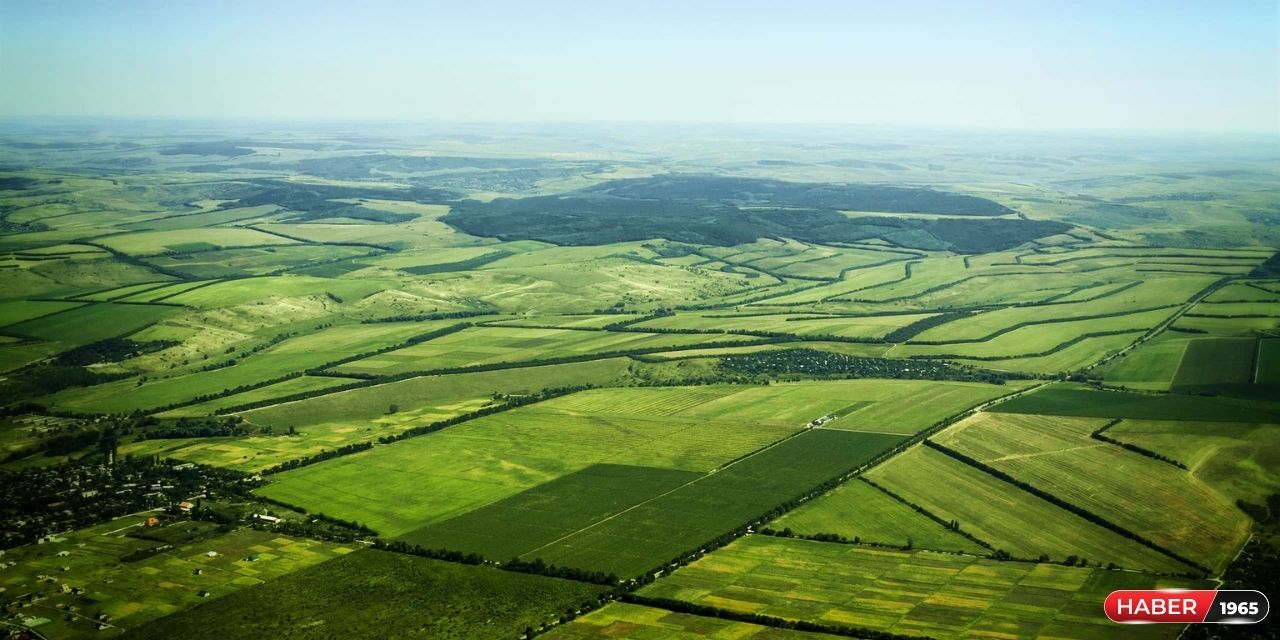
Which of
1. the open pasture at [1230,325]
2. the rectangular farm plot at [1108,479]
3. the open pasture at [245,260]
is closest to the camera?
the rectangular farm plot at [1108,479]

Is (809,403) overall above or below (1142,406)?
below

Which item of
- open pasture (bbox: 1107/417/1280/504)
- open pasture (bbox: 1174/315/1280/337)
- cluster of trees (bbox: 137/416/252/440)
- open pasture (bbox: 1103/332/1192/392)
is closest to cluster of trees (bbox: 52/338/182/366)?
cluster of trees (bbox: 137/416/252/440)

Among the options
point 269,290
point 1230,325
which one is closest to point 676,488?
point 1230,325

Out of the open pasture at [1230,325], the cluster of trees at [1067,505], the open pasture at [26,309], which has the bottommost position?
the cluster of trees at [1067,505]

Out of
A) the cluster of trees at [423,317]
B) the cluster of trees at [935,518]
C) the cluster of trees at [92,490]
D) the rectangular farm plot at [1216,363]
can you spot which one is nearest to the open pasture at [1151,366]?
the rectangular farm plot at [1216,363]

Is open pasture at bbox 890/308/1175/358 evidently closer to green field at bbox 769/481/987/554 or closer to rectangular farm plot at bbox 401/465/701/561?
green field at bbox 769/481/987/554

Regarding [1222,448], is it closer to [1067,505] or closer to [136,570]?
[1067,505]

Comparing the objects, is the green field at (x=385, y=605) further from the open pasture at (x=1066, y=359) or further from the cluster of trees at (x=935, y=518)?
the open pasture at (x=1066, y=359)
